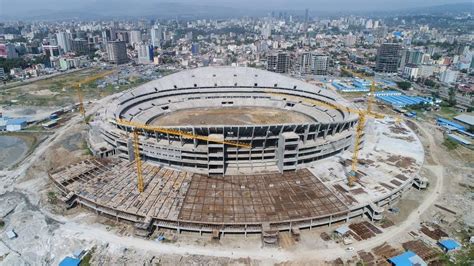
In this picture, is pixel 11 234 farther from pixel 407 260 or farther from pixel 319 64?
pixel 319 64

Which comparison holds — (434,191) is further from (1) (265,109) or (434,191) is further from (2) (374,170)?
(1) (265,109)

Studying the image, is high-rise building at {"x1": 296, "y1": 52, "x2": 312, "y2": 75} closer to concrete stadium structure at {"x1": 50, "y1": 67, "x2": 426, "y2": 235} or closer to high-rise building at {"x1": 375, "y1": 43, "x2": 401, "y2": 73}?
high-rise building at {"x1": 375, "y1": 43, "x2": 401, "y2": 73}

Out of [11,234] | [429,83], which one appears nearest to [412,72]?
[429,83]

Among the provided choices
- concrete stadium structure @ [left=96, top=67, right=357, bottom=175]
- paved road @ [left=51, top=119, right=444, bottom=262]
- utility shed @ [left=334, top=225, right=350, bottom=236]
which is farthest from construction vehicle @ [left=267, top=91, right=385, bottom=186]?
paved road @ [left=51, top=119, right=444, bottom=262]

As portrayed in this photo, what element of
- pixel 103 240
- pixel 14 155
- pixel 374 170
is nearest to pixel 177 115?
pixel 14 155

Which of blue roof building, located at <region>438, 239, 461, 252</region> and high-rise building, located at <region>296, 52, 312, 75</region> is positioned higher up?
high-rise building, located at <region>296, 52, 312, 75</region>
